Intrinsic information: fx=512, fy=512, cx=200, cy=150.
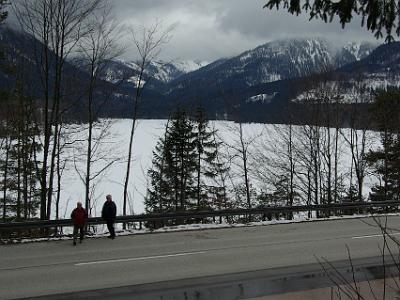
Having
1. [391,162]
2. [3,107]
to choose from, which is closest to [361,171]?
[391,162]

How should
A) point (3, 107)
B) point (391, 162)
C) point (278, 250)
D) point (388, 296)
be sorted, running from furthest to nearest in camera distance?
point (391, 162)
point (3, 107)
point (278, 250)
point (388, 296)

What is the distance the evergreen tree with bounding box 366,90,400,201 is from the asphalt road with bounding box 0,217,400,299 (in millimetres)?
19048

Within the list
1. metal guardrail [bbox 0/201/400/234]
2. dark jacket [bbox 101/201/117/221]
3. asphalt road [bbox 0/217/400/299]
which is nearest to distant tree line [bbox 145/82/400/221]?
metal guardrail [bbox 0/201/400/234]

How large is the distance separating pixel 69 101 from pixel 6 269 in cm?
1145

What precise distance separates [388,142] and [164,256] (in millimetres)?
28114

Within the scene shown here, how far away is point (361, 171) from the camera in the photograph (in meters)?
33.3

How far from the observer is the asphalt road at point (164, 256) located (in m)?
10.6

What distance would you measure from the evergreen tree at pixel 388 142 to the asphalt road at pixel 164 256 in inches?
750

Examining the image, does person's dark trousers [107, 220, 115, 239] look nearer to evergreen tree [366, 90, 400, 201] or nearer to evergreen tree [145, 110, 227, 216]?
evergreen tree [145, 110, 227, 216]

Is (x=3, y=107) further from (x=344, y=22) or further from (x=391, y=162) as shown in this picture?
(x=391, y=162)

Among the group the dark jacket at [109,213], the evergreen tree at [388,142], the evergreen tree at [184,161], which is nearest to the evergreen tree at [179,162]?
the evergreen tree at [184,161]

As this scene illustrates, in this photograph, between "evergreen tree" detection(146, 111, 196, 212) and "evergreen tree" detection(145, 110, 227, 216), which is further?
"evergreen tree" detection(146, 111, 196, 212)

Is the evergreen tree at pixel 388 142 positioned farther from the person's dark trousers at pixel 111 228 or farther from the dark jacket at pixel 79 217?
the dark jacket at pixel 79 217

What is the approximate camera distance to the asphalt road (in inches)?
418
